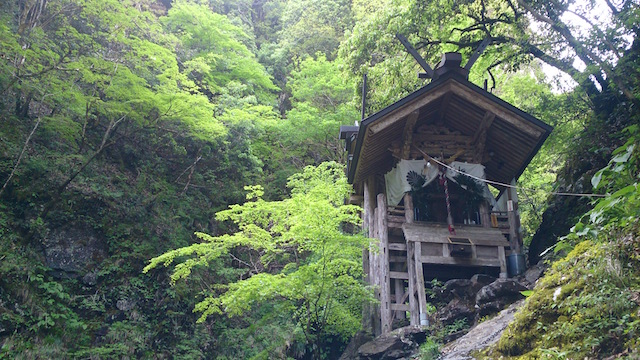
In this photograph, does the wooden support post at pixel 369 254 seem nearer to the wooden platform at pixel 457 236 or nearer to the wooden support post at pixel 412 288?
the wooden support post at pixel 412 288

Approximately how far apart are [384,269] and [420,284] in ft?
4.66

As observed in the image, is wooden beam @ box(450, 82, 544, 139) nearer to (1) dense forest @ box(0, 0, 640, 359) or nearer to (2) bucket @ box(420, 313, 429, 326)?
(1) dense forest @ box(0, 0, 640, 359)

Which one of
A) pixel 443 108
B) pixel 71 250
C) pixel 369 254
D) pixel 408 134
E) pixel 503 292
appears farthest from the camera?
pixel 369 254

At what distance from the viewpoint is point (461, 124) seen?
13.7 metres

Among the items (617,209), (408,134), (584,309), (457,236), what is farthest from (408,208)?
(584,309)

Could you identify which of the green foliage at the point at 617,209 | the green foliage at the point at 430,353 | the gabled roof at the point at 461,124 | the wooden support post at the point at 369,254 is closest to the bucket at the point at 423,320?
the wooden support post at the point at 369,254

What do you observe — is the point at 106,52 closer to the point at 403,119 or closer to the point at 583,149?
the point at 403,119

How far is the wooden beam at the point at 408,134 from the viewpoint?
12.8 metres

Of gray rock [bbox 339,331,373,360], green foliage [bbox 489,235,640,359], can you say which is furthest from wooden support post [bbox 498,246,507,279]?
green foliage [bbox 489,235,640,359]

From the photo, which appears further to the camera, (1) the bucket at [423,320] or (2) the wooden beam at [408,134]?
(2) the wooden beam at [408,134]

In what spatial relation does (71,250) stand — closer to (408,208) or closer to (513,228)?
(408,208)

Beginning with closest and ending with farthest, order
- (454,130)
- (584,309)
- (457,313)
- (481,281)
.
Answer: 1. (584,309)
2. (457,313)
3. (481,281)
4. (454,130)

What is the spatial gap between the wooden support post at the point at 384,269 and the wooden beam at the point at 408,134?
1.36 meters

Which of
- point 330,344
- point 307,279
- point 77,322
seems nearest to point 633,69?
point 307,279
